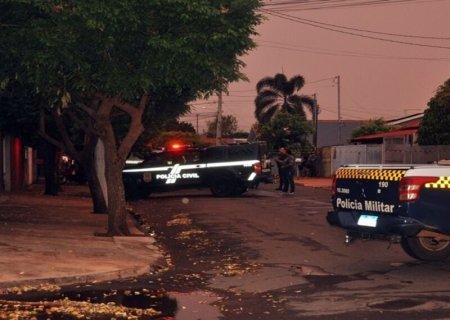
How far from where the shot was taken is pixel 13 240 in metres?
13.9

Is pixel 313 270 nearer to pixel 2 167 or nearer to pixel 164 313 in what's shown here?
pixel 164 313

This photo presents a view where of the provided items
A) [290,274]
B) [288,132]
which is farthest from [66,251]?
[288,132]

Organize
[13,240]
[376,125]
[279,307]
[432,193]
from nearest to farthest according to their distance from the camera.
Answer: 1. [279,307]
2. [432,193]
3. [13,240]
4. [376,125]

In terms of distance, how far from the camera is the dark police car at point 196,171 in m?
27.4

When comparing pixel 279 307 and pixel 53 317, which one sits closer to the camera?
pixel 53 317

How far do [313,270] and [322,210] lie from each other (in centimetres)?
1036

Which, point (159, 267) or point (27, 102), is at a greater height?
point (27, 102)

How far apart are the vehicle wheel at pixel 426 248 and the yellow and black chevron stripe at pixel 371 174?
1.18m

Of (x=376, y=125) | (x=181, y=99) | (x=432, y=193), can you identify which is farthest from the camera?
(x=376, y=125)

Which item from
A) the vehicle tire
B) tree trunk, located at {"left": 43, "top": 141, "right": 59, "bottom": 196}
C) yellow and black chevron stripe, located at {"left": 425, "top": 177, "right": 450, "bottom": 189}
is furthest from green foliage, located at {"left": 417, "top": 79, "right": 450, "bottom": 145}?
yellow and black chevron stripe, located at {"left": 425, "top": 177, "right": 450, "bottom": 189}

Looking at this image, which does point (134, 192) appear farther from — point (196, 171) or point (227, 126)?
point (227, 126)

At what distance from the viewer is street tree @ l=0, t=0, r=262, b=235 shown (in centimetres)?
1326

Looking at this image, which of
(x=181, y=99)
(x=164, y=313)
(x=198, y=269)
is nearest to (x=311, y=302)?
(x=164, y=313)

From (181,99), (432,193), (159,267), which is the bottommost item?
(159,267)
